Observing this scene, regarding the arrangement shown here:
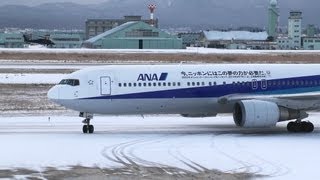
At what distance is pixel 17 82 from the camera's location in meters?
47.6

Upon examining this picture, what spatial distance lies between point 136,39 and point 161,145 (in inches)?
4615

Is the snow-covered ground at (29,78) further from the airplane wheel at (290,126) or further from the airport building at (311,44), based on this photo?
the airport building at (311,44)

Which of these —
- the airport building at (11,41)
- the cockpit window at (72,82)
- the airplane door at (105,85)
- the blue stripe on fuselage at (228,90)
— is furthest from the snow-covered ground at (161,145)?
the airport building at (11,41)

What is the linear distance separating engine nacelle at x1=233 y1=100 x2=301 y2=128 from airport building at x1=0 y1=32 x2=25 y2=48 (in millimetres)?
134189

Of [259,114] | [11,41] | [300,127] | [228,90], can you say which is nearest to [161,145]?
[259,114]

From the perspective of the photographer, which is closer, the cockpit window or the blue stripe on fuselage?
the cockpit window

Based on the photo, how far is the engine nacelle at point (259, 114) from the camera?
85.7ft

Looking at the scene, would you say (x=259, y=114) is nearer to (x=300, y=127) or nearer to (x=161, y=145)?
(x=300, y=127)

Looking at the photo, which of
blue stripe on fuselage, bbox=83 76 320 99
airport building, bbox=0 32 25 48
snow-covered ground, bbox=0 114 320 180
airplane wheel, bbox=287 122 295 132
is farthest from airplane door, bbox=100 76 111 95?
airport building, bbox=0 32 25 48

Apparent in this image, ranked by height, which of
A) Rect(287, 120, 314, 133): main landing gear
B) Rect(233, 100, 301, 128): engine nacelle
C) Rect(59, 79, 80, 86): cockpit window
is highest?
Rect(59, 79, 80, 86): cockpit window

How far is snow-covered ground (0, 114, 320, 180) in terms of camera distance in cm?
1903

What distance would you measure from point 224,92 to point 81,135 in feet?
22.1

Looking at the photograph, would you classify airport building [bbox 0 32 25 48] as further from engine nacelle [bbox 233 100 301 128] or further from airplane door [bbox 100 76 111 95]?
engine nacelle [bbox 233 100 301 128]

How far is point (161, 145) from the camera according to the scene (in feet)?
75.3
